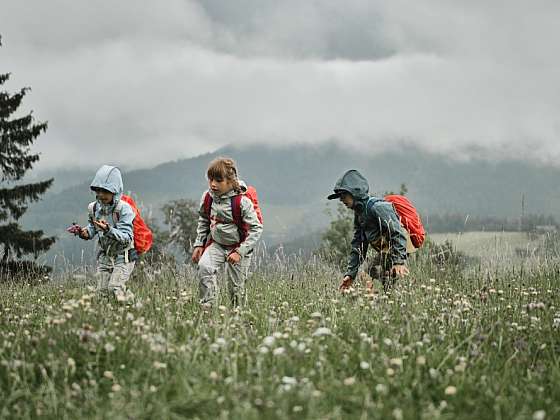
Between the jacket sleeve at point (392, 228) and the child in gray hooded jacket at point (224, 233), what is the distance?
145 cm

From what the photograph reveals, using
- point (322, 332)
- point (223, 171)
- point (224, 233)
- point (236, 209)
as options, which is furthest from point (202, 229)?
point (322, 332)

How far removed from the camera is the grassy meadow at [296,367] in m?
3.93

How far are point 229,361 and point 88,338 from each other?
107 centimetres

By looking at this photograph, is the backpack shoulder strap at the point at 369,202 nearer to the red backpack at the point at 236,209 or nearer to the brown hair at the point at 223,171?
the red backpack at the point at 236,209

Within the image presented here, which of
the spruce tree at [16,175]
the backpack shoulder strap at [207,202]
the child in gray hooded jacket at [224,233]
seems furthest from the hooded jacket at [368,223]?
the spruce tree at [16,175]

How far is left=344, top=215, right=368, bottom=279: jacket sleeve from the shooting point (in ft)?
26.2

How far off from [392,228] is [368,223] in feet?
1.45

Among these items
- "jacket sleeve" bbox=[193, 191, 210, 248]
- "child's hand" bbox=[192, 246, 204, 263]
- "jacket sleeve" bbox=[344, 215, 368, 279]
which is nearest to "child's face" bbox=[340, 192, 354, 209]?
"jacket sleeve" bbox=[344, 215, 368, 279]

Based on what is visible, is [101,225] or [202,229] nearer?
[101,225]

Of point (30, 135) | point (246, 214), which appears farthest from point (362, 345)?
point (30, 135)

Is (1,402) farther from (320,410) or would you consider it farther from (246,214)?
(246,214)

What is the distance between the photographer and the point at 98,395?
14.3 feet

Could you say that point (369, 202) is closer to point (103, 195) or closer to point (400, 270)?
point (400, 270)

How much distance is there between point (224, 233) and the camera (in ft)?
25.7
